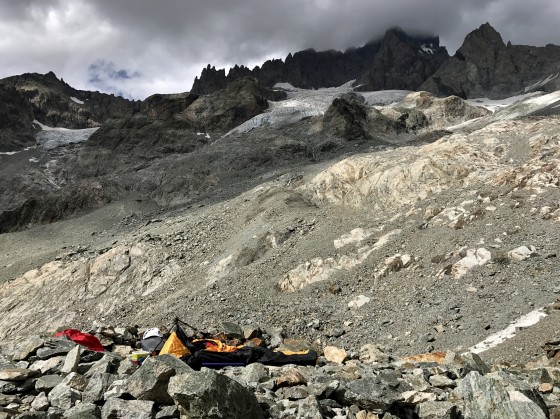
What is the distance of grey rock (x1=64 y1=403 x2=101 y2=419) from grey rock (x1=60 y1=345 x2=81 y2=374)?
202 cm

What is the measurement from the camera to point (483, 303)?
16531mm

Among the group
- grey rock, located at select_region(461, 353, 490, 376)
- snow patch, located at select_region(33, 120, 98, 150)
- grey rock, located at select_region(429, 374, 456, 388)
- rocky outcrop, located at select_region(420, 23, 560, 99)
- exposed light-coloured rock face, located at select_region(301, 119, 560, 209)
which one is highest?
rocky outcrop, located at select_region(420, 23, 560, 99)

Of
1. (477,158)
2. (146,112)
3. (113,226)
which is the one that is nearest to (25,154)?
(146,112)

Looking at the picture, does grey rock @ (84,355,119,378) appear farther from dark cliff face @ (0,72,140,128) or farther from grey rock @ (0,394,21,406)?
dark cliff face @ (0,72,140,128)

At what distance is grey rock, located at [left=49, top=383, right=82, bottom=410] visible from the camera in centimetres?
778

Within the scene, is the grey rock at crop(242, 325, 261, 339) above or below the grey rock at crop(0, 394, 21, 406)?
below

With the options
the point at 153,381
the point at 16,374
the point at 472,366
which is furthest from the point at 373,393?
the point at 16,374

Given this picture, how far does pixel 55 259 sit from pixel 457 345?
105 feet

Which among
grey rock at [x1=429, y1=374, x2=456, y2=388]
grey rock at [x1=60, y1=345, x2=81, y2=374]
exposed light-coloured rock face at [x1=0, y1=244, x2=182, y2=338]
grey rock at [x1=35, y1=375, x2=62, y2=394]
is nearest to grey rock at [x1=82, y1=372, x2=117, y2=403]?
grey rock at [x1=35, y1=375, x2=62, y2=394]

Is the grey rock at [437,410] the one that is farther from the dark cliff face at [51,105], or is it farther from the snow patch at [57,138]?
the dark cliff face at [51,105]

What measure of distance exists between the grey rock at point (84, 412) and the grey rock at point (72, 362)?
6.63 ft

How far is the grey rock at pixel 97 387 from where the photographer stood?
787 cm

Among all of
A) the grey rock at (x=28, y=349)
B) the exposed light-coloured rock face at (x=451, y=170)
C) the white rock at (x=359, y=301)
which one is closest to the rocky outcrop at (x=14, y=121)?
the exposed light-coloured rock face at (x=451, y=170)

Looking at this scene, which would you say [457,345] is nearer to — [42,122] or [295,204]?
[295,204]
